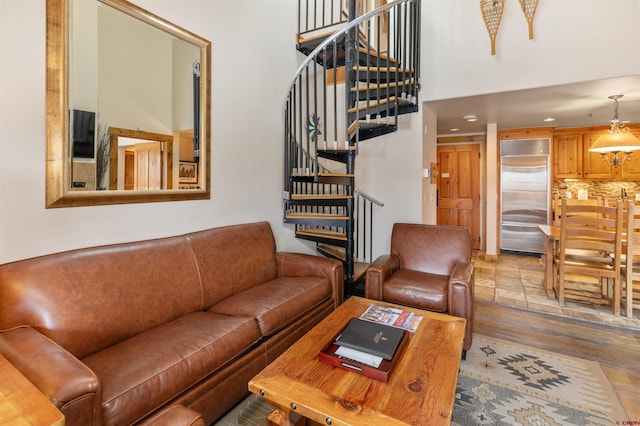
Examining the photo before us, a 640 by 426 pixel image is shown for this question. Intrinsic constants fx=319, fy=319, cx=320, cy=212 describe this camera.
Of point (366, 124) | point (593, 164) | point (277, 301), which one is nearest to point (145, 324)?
point (277, 301)

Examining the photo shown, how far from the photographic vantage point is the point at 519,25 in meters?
3.22

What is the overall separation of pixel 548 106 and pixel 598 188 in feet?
9.03

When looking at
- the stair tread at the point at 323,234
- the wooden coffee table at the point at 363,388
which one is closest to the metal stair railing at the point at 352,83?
the stair tread at the point at 323,234

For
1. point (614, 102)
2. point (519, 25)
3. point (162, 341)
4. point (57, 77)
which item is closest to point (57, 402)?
point (162, 341)

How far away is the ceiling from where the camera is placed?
10.7ft

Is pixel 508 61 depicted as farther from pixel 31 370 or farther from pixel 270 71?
pixel 31 370

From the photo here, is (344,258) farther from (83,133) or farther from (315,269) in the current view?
(83,133)

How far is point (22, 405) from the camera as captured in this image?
2.74 ft

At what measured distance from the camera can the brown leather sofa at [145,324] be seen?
1.21 meters

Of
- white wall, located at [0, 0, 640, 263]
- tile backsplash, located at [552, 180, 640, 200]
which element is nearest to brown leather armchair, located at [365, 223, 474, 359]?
white wall, located at [0, 0, 640, 263]

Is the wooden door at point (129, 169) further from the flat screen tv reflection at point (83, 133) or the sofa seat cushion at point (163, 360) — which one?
the sofa seat cushion at point (163, 360)

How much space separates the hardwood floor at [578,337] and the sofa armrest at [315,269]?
4.26 feet

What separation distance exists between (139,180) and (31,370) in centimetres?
133

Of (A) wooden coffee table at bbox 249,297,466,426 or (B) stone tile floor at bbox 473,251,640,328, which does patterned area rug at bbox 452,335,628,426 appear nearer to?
(A) wooden coffee table at bbox 249,297,466,426
